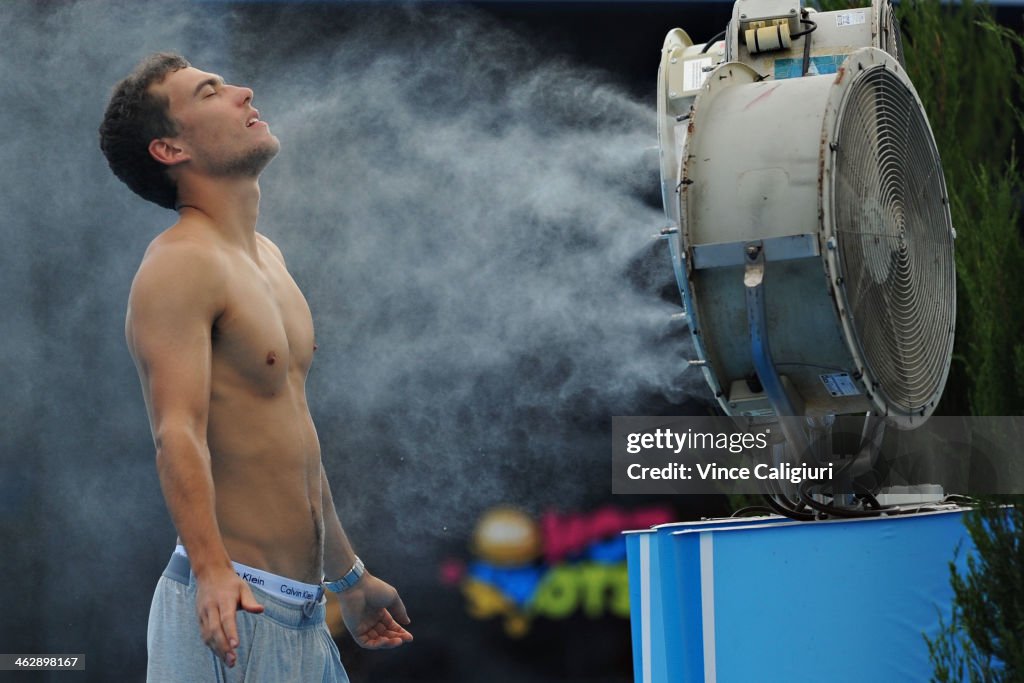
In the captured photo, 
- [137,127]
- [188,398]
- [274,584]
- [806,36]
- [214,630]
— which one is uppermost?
[806,36]

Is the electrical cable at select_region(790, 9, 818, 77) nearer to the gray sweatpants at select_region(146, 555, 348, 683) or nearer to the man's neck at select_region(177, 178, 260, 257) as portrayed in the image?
the man's neck at select_region(177, 178, 260, 257)

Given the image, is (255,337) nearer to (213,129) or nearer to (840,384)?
(213,129)

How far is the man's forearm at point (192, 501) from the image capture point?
7.85ft

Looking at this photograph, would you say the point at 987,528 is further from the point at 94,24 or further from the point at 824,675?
the point at 94,24

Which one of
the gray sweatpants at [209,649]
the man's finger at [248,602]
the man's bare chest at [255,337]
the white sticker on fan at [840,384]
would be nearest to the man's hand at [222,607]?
the man's finger at [248,602]

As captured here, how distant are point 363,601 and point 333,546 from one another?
0.13 m

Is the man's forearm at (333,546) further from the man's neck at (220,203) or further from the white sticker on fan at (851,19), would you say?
the white sticker on fan at (851,19)

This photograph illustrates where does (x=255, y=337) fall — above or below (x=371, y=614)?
above

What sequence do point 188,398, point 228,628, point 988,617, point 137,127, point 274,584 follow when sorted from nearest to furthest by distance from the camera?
1. point 228,628
2. point 188,398
3. point 274,584
4. point 137,127
5. point 988,617

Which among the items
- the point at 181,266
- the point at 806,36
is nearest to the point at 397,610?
the point at 181,266

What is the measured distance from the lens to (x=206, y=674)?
252 centimetres

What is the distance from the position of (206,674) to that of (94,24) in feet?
13.3

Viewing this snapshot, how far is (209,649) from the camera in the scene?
8.25ft

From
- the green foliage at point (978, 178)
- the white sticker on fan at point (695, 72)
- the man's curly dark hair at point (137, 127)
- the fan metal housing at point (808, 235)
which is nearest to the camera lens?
the man's curly dark hair at point (137, 127)
